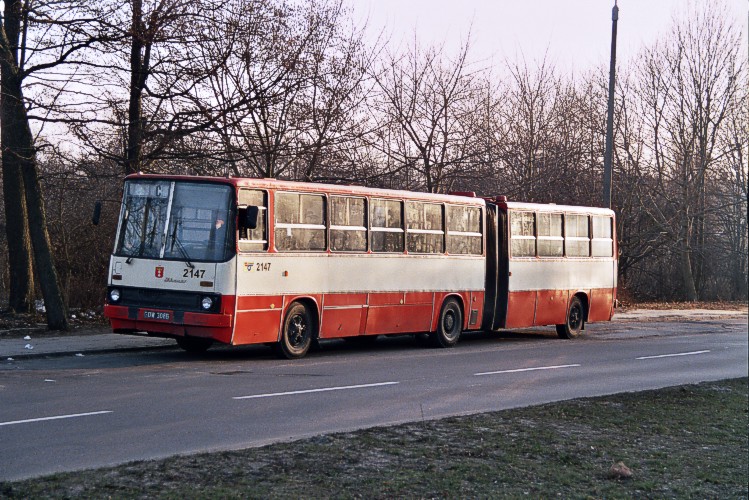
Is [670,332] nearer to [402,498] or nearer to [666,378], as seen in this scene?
[666,378]

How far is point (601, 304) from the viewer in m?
27.0

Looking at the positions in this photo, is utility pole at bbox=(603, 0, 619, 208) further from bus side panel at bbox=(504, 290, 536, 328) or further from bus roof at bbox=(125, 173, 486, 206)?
bus roof at bbox=(125, 173, 486, 206)

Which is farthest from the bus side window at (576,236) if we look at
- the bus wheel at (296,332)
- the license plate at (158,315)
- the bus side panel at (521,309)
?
the license plate at (158,315)

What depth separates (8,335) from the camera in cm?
2047

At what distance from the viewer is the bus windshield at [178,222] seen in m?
16.7

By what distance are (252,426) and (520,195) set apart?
2771 cm

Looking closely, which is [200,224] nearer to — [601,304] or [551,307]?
[551,307]

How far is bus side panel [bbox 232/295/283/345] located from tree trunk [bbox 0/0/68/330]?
6.18 metres

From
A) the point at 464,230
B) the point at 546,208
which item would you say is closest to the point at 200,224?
the point at 464,230

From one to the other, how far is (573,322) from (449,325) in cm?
526

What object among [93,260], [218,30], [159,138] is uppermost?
[218,30]

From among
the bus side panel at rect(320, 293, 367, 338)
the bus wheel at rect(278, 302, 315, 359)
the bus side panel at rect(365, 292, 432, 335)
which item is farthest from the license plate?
the bus side panel at rect(365, 292, 432, 335)

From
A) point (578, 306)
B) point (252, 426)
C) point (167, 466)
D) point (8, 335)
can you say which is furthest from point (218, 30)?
point (167, 466)

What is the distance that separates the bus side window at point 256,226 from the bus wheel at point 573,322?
35.8 ft
